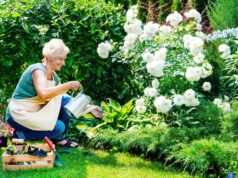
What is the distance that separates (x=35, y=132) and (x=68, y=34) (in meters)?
1.60

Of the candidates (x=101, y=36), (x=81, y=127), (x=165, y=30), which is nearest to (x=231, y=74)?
(x=165, y=30)

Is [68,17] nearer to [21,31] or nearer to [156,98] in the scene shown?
[21,31]

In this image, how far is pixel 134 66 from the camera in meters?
6.36

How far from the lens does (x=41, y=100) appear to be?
213 inches

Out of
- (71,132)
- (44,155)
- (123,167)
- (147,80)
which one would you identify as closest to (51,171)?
(44,155)

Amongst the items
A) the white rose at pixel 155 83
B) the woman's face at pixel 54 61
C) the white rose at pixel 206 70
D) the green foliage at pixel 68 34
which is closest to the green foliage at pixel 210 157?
the white rose at pixel 206 70

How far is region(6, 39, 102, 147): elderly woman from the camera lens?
5.20 metres

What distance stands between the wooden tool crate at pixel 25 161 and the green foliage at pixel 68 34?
5.58ft

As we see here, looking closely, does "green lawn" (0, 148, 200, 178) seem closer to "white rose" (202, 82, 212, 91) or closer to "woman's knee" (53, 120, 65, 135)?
"woman's knee" (53, 120, 65, 135)

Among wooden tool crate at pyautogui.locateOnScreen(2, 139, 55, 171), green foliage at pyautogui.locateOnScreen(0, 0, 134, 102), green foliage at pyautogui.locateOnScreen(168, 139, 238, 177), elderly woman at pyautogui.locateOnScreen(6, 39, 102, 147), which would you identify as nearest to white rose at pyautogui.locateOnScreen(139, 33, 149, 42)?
green foliage at pyautogui.locateOnScreen(0, 0, 134, 102)

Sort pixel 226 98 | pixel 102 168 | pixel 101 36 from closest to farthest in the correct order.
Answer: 1. pixel 102 168
2. pixel 226 98
3. pixel 101 36

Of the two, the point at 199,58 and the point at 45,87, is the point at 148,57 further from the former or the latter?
the point at 45,87

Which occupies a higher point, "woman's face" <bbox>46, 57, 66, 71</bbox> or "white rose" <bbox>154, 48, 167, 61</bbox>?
"white rose" <bbox>154, 48, 167, 61</bbox>

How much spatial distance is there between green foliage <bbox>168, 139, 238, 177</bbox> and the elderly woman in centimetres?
102
